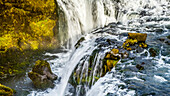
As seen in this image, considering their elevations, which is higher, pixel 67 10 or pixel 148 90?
pixel 67 10

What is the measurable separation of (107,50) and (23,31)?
131 inches

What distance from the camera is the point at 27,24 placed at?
5.32 metres

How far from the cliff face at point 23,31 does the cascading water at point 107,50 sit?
71 cm

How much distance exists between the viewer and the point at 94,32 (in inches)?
255

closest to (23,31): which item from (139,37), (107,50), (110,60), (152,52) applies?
(107,50)

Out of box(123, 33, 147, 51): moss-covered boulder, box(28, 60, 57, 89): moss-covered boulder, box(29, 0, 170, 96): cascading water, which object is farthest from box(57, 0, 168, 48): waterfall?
box(123, 33, 147, 51): moss-covered boulder

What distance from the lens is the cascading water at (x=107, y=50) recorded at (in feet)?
10.6

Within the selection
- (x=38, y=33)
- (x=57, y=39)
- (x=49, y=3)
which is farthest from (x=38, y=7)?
(x=57, y=39)

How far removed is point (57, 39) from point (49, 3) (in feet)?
4.93

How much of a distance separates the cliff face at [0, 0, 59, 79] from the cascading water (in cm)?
71

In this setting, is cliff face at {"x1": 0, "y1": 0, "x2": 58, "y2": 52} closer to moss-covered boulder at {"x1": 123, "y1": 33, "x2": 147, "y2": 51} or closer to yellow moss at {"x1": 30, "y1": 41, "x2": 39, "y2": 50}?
yellow moss at {"x1": 30, "y1": 41, "x2": 39, "y2": 50}

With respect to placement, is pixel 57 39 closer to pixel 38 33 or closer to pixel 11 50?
pixel 38 33

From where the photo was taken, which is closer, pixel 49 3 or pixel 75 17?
pixel 49 3

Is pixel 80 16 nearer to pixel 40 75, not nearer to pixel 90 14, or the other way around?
pixel 90 14
